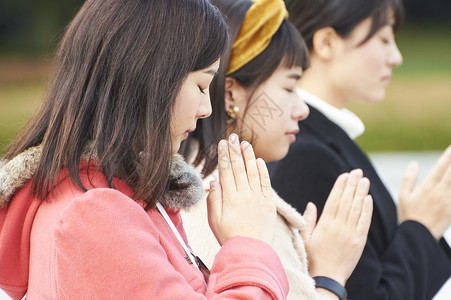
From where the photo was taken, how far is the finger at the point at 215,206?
1.44m

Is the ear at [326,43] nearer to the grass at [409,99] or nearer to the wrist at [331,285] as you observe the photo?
the wrist at [331,285]

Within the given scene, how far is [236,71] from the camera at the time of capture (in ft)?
Answer: 7.03

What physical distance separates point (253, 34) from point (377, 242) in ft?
2.64

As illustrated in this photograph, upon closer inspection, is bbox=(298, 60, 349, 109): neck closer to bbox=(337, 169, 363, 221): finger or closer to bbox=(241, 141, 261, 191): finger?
bbox=(337, 169, 363, 221): finger

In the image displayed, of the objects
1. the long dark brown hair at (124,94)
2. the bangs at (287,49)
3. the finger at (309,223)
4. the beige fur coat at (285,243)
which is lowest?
the finger at (309,223)

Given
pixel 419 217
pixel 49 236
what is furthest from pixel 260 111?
pixel 49 236

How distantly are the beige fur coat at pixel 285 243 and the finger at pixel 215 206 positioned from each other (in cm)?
15

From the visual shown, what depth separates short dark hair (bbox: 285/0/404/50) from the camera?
2.58 meters

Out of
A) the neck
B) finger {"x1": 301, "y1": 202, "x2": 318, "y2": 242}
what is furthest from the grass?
finger {"x1": 301, "y1": 202, "x2": 318, "y2": 242}

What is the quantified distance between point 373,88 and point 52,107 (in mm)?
1656

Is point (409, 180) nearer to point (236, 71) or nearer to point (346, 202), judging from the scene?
point (346, 202)

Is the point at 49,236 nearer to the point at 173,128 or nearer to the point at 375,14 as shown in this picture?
the point at 173,128

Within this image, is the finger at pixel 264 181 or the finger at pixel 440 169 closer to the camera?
the finger at pixel 264 181

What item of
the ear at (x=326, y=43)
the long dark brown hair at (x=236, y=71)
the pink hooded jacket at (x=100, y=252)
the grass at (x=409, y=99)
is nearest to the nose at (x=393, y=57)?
the ear at (x=326, y=43)
